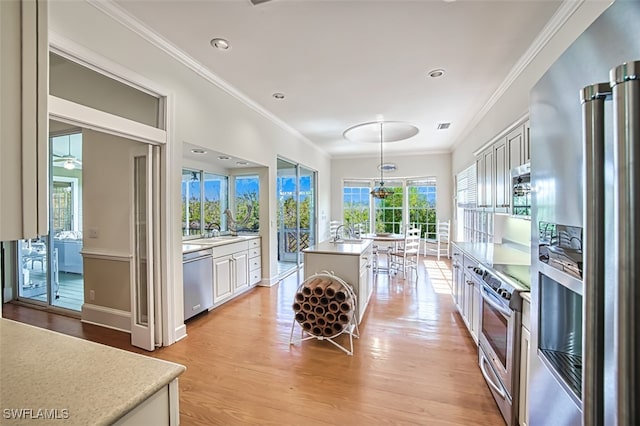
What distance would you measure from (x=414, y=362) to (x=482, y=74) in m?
3.18

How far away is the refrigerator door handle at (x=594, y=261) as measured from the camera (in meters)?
0.59

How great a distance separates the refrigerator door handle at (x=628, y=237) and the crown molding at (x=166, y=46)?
3.00 m

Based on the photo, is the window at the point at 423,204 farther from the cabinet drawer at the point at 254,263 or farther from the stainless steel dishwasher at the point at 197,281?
the stainless steel dishwasher at the point at 197,281

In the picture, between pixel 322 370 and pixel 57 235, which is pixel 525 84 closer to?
pixel 322 370

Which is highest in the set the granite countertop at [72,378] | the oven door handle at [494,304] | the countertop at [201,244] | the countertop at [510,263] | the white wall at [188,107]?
the white wall at [188,107]

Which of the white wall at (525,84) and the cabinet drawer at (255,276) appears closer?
the white wall at (525,84)

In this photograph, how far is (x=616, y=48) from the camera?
71 centimetres

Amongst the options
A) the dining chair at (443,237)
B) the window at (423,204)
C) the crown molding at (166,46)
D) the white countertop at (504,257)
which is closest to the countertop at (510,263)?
the white countertop at (504,257)

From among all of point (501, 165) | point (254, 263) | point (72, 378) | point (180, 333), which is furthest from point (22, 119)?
point (254, 263)

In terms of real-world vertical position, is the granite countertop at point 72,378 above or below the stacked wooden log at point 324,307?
above

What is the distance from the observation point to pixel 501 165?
131 inches

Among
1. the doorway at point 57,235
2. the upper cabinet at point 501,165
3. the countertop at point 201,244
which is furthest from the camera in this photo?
the doorway at point 57,235

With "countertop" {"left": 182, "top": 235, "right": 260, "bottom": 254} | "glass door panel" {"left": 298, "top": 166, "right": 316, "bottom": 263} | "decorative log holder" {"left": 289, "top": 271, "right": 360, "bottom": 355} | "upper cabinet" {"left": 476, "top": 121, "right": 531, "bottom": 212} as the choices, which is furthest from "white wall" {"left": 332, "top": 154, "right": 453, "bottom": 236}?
"decorative log holder" {"left": 289, "top": 271, "right": 360, "bottom": 355}

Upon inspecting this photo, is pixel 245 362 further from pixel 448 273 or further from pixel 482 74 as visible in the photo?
pixel 448 273
